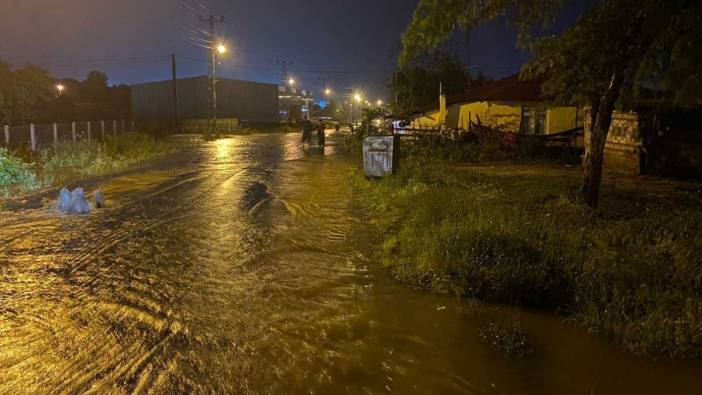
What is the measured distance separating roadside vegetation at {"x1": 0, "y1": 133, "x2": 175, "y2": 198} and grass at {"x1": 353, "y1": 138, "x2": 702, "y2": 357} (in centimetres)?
935

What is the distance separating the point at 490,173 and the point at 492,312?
9038 millimetres

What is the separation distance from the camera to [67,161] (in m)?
16.5

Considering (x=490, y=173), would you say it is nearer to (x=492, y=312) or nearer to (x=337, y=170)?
(x=337, y=170)

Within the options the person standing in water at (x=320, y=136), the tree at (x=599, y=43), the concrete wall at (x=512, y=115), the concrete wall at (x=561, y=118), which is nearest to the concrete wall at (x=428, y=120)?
the concrete wall at (x=512, y=115)

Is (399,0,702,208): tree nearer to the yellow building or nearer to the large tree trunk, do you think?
the large tree trunk

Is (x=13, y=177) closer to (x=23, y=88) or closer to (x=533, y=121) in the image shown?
(x=533, y=121)

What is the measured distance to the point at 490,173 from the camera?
1360 cm

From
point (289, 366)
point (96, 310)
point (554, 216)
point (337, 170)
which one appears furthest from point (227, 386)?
point (337, 170)

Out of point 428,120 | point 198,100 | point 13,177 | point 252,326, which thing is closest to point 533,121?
point 428,120

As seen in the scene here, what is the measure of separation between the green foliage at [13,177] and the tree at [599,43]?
32.8 feet

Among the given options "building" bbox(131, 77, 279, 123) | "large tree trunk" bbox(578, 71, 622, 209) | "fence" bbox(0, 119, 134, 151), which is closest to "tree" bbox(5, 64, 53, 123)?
"fence" bbox(0, 119, 134, 151)

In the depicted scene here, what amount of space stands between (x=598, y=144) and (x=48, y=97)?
35.3 meters

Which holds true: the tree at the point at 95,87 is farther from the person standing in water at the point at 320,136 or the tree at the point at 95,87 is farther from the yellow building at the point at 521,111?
the yellow building at the point at 521,111

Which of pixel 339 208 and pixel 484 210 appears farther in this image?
pixel 339 208
